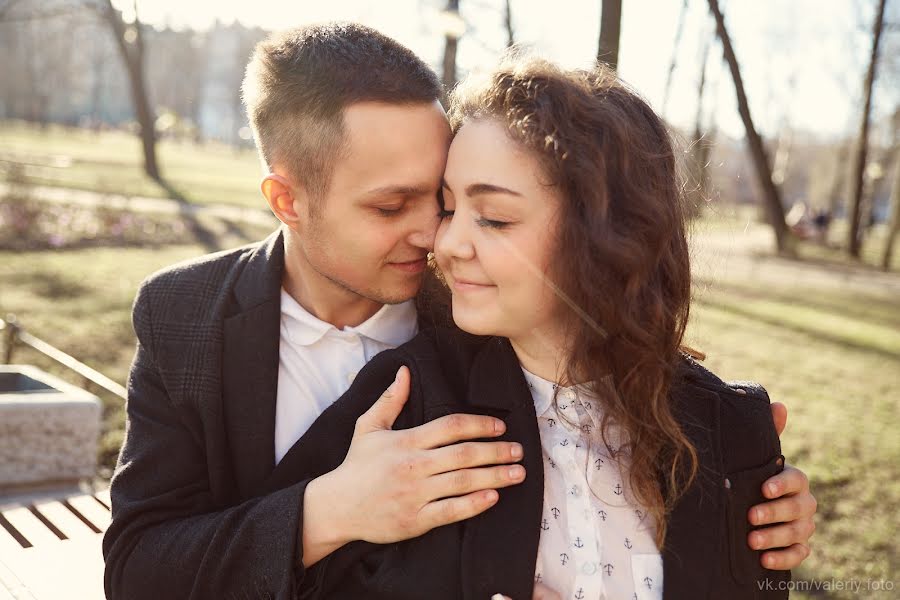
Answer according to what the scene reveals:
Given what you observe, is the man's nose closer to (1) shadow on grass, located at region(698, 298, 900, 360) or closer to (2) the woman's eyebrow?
(2) the woman's eyebrow

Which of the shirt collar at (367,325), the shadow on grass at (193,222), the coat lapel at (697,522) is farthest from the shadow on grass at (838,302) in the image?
the coat lapel at (697,522)

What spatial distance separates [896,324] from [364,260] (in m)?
13.7

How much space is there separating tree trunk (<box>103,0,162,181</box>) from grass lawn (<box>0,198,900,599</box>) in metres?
7.65

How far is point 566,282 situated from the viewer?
2.19 meters

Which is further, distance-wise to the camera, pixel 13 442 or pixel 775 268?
pixel 775 268

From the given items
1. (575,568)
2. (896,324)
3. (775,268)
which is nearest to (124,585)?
(575,568)

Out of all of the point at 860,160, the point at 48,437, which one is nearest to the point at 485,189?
the point at 48,437

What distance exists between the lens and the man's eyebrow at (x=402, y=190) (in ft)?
8.25

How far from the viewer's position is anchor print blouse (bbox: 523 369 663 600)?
7.14ft

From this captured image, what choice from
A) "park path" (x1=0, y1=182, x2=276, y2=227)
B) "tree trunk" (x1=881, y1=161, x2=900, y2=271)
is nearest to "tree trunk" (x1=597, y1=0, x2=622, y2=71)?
"park path" (x1=0, y1=182, x2=276, y2=227)

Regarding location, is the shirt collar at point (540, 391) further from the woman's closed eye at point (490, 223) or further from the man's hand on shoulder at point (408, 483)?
the woman's closed eye at point (490, 223)

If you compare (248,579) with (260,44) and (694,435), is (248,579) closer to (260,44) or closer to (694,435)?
(694,435)

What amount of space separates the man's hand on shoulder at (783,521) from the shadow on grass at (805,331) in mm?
9176

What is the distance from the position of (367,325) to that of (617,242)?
101 cm
